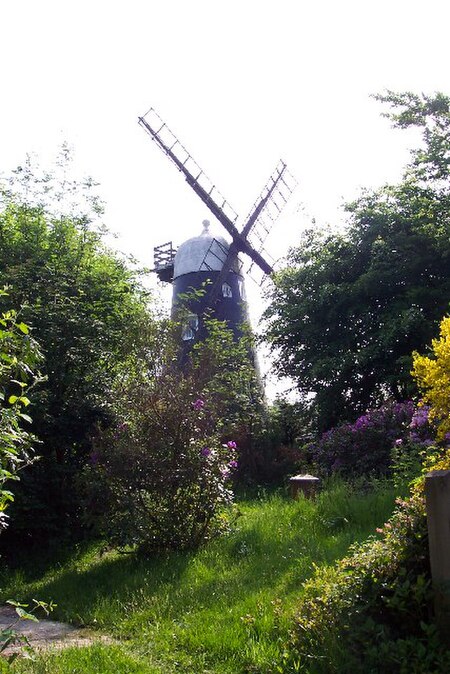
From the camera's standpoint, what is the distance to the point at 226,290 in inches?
945

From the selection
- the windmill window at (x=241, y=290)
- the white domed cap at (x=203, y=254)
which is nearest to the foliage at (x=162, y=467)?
the windmill window at (x=241, y=290)

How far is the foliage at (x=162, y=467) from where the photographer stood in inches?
283

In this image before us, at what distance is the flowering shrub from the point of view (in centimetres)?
987

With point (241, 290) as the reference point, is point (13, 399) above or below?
below

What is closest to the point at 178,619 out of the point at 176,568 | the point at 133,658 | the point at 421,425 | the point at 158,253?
the point at 133,658

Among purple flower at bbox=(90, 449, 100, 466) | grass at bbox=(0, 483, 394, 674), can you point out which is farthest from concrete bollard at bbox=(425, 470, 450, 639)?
purple flower at bbox=(90, 449, 100, 466)

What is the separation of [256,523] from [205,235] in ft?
64.2

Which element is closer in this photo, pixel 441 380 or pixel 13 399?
pixel 13 399

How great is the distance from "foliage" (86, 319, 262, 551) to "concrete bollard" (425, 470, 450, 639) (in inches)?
154

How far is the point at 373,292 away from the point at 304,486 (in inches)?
256

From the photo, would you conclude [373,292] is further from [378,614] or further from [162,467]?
[378,614]

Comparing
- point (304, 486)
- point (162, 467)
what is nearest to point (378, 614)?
point (162, 467)

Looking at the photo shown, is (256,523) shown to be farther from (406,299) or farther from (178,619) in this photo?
(406,299)

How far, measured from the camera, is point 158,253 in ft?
95.8
